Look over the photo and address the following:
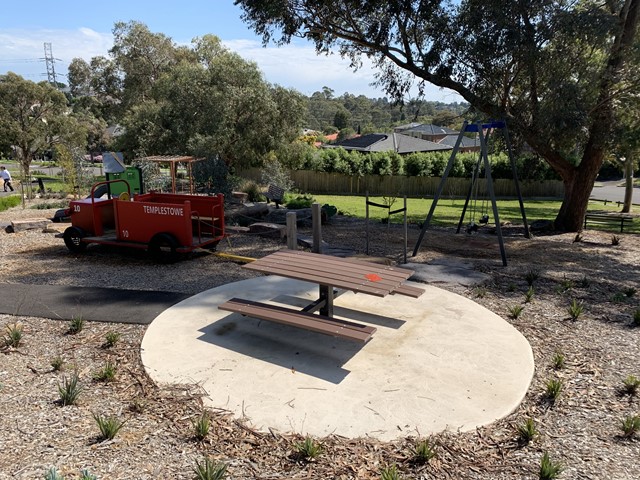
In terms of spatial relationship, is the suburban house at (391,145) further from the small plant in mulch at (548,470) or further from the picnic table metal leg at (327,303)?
the small plant in mulch at (548,470)

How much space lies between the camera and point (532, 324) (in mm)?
6461

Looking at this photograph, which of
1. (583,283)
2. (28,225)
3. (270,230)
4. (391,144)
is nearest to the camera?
(583,283)

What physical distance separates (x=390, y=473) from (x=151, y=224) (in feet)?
25.2

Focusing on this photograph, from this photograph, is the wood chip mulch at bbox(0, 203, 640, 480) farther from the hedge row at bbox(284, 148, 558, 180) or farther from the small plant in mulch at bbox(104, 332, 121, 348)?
the hedge row at bbox(284, 148, 558, 180)

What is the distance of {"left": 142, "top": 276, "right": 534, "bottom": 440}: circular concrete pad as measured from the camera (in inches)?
165

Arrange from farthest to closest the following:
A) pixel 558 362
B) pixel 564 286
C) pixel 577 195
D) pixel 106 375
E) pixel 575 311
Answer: pixel 577 195 → pixel 564 286 → pixel 575 311 → pixel 558 362 → pixel 106 375

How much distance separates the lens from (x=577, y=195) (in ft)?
52.3

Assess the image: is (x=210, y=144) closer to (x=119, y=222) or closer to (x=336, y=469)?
(x=119, y=222)

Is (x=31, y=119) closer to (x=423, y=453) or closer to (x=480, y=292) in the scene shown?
(x=480, y=292)

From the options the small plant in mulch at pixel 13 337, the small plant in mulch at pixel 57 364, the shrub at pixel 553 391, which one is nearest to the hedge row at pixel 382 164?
the small plant in mulch at pixel 13 337

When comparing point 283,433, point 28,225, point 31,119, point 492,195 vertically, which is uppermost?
point 31,119

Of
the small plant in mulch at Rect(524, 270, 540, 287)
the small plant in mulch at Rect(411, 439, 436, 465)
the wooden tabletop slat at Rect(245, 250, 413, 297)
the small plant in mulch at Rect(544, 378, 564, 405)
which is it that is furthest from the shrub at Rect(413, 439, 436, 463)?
the small plant in mulch at Rect(524, 270, 540, 287)

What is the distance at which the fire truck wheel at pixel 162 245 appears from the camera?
9398mm

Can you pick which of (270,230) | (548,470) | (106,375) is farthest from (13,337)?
(270,230)
